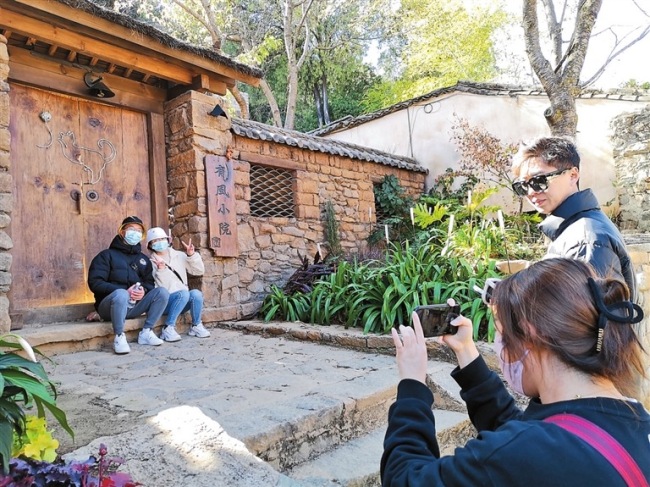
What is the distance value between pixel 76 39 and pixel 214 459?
4089mm

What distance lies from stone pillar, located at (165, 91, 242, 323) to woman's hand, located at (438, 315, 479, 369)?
4.02m

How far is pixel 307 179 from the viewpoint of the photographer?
259 inches

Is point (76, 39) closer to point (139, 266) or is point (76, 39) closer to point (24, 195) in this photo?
point (24, 195)

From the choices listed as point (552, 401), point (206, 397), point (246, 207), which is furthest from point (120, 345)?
point (552, 401)

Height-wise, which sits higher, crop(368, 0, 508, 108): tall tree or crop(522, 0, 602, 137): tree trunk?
crop(368, 0, 508, 108): tall tree

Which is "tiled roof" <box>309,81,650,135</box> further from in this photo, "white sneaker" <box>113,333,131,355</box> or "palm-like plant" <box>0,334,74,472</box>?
"palm-like plant" <box>0,334,74,472</box>

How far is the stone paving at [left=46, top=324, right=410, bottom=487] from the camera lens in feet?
5.75

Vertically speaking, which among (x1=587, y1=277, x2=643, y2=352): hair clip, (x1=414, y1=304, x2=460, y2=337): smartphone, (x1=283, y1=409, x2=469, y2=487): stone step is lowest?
(x1=283, y1=409, x2=469, y2=487): stone step

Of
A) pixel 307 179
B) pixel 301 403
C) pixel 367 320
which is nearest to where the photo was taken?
pixel 301 403

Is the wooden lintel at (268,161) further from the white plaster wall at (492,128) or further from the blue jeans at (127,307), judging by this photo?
the white plaster wall at (492,128)

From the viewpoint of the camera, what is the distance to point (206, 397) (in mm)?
2518

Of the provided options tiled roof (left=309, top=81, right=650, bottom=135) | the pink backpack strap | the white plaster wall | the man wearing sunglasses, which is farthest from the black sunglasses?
tiled roof (left=309, top=81, right=650, bottom=135)

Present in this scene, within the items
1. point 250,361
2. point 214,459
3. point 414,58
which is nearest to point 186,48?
point 250,361

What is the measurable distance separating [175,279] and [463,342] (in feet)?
12.3
